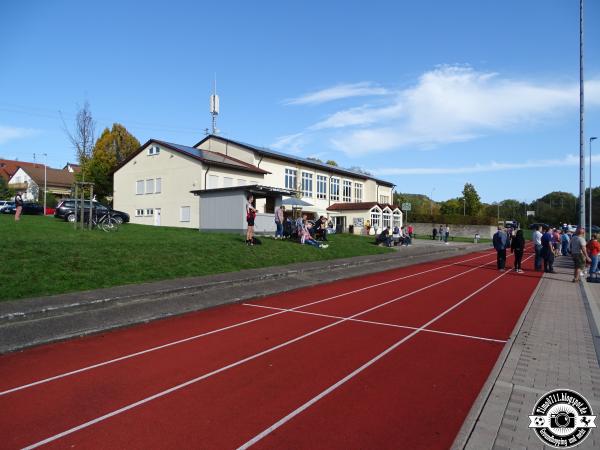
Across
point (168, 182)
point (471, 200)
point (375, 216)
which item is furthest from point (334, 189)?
point (471, 200)

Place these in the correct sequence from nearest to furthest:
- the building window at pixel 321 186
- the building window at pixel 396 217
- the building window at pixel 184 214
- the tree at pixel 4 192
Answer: the building window at pixel 184 214 → the building window at pixel 321 186 → the building window at pixel 396 217 → the tree at pixel 4 192

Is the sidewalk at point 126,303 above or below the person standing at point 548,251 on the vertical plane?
below

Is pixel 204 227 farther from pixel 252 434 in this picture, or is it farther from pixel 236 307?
pixel 252 434

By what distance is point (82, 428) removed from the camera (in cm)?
392

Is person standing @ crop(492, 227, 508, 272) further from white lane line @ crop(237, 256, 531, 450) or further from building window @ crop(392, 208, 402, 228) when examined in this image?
building window @ crop(392, 208, 402, 228)

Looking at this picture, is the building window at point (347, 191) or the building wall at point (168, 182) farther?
the building window at point (347, 191)

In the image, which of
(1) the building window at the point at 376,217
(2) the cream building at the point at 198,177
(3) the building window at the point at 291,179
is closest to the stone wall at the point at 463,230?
(1) the building window at the point at 376,217

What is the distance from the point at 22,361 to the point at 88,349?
871 millimetres

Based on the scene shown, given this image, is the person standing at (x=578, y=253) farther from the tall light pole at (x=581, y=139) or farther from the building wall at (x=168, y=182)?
the building wall at (x=168, y=182)

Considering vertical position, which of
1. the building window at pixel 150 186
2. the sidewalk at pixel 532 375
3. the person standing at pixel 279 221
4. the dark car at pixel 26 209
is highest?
the building window at pixel 150 186

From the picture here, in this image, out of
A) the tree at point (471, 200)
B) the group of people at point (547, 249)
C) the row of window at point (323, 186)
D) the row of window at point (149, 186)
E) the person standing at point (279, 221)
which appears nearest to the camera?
the group of people at point (547, 249)

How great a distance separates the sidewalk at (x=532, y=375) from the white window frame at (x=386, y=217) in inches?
1527

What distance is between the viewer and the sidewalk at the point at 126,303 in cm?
730

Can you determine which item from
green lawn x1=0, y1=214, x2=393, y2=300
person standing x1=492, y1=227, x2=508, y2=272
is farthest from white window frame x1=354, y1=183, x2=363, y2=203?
green lawn x1=0, y1=214, x2=393, y2=300
